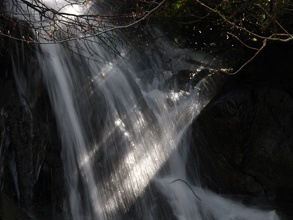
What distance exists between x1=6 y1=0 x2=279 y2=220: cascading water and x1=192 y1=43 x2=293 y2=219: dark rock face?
0.68 ft

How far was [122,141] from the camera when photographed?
14.9 ft

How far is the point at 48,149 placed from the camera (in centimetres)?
407

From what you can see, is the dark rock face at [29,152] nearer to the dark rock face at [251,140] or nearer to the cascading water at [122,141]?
the cascading water at [122,141]

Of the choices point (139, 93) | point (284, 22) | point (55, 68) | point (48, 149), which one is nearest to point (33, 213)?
point (48, 149)

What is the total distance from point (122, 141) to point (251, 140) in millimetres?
1526

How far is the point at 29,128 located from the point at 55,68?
995 mm

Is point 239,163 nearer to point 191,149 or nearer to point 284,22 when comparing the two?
point 191,149

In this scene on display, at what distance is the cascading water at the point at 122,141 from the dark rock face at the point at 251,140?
0.68 feet

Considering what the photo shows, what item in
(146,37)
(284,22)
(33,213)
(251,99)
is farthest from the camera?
(146,37)

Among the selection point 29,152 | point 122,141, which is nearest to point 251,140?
point 122,141

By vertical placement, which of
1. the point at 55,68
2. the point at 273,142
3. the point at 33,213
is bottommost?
the point at 273,142

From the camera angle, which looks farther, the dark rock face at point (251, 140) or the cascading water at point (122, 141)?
the dark rock face at point (251, 140)

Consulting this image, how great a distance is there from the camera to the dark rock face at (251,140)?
4672 mm

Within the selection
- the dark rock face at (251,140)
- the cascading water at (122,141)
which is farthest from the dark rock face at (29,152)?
the dark rock face at (251,140)
